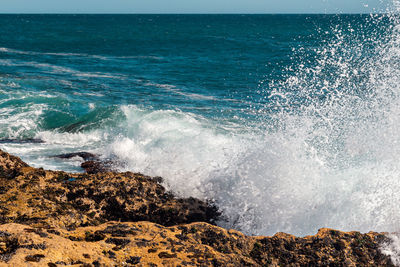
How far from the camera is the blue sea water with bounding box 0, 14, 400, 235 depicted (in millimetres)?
5602

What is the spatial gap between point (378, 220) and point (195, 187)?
2526 mm

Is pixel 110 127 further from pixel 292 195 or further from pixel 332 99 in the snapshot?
pixel 332 99

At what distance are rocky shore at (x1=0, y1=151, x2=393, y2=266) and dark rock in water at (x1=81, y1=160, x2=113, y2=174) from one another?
247 centimetres

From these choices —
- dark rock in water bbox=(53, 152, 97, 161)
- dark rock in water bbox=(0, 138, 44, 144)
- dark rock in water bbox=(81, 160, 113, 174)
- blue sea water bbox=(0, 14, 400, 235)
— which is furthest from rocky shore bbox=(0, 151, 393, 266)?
dark rock in water bbox=(0, 138, 44, 144)

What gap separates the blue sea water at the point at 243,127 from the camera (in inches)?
221

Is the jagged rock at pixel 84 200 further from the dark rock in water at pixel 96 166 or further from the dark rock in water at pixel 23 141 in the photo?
the dark rock in water at pixel 23 141

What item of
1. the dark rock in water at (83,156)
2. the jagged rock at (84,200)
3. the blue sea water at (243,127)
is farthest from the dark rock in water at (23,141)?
the jagged rock at (84,200)

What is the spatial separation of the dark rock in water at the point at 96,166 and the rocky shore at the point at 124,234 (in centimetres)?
247

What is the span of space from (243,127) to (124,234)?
9.75 m

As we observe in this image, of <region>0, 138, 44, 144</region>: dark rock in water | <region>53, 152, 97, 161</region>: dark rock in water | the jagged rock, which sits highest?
the jagged rock

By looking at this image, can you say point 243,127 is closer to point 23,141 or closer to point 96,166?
point 96,166

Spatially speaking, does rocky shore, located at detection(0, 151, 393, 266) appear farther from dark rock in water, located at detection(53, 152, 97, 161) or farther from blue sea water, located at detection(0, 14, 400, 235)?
dark rock in water, located at detection(53, 152, 97, 161)

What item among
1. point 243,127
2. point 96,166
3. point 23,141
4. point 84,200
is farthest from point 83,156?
point 243,127

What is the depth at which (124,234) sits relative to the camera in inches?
118
